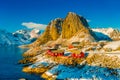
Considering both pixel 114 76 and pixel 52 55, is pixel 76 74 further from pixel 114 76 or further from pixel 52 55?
pixel 52 55

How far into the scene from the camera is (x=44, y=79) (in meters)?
110

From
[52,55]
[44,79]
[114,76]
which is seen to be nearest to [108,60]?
[114,76]

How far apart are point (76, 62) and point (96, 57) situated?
11086mm

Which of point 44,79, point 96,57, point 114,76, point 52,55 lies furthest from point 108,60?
point 52,55

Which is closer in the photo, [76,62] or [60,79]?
[60,79]

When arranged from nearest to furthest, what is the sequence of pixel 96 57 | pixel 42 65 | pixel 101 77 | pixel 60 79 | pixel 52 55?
1. pixel 101 77
2. pixel 60 79
3. pixel 96 57
4. pixel 42 65
5. pixel 52 55

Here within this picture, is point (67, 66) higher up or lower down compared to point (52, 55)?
lower down

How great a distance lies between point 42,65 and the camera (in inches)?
5344

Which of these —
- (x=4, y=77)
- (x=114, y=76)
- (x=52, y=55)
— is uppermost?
(x=52, y=55)

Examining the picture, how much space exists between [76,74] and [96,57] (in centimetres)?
2040

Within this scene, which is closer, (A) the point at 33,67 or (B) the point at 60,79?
(B) the point at 60,79

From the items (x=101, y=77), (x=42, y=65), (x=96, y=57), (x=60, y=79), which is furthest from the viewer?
(x=42, y=65)

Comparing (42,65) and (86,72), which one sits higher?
(42,65)

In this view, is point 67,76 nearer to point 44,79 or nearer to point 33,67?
point 44,79
